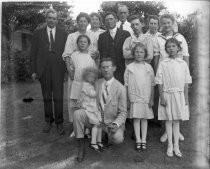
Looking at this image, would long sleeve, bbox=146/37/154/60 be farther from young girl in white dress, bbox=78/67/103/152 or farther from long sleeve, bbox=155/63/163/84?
young girl in white dress, bbox=78/67/103/152

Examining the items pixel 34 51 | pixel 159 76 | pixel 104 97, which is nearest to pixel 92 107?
pixel 104 97

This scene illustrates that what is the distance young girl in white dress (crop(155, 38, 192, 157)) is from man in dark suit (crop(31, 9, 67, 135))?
1.55 m

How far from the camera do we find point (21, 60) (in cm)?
525

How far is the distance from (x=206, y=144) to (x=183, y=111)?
1.86 ft

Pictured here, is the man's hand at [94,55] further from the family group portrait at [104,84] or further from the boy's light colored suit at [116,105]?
the boy's light colored suit at [116,105]

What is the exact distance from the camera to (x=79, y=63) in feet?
16.7

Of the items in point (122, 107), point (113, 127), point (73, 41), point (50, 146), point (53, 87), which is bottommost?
point (50, 146)

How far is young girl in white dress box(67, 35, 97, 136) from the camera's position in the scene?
506 cm

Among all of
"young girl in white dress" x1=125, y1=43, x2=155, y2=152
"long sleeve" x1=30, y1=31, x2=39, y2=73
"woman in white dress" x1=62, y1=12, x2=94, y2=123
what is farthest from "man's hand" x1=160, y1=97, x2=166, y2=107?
"long sleeve" x1=30, y1=31, x2=39, y2=73

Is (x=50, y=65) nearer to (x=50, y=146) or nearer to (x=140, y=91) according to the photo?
(x=50, y=146)

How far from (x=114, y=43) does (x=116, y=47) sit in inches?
2.6

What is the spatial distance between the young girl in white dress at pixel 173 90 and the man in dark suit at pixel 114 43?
67 cm

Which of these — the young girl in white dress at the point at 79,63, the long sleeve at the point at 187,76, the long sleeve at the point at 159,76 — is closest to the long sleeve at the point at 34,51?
the young girl in white dress at the point at 79,63

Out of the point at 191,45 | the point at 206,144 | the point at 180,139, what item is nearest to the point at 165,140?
the point at 180,139
